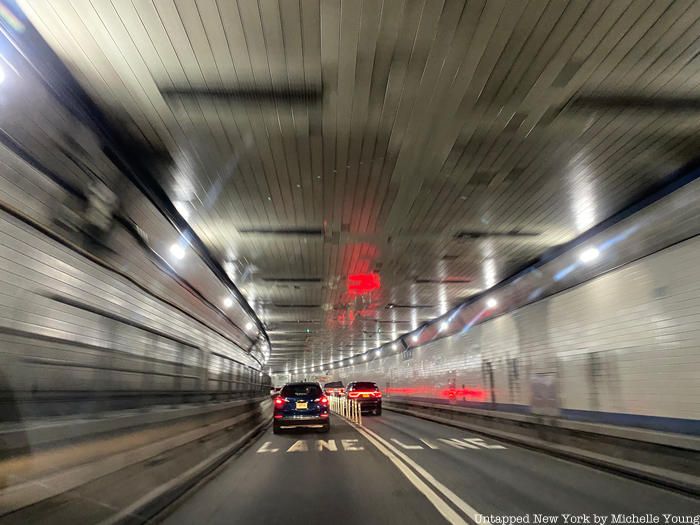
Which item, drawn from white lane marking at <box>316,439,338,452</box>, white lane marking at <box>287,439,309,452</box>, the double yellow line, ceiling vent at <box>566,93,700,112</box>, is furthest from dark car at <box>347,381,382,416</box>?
ceiling vent at <box>566,93,700,112</box>

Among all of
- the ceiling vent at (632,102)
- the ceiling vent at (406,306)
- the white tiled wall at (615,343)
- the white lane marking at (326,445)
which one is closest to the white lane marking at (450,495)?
the white lane marking at (326,445)

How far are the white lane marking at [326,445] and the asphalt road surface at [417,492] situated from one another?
82 centimetres

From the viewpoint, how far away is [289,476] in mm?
8648

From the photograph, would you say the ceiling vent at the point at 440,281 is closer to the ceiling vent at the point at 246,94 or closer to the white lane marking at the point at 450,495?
the white lane marking at the point at 450,495

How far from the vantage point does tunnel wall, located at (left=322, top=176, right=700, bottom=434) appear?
9.18 m

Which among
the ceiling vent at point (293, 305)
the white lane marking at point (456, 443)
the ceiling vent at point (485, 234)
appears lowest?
the white lane marking at point (456, 443)

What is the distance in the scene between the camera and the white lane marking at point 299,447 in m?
12.4

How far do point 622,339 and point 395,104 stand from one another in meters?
8.35

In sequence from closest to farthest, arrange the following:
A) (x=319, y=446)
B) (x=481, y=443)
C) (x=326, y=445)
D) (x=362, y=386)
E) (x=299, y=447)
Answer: (x=299, y=447)
(x=319, y=446)
(x=326, y=445)
(x=481, y=443)
(x=362, y=386)

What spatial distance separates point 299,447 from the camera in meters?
13.0

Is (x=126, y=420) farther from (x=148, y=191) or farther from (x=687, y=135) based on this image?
(x=687, y=135)

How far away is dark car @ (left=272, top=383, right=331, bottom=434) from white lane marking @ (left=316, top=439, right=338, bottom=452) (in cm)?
194

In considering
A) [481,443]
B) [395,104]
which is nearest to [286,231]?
[395,104]

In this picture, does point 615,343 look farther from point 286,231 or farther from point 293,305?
point 293,305
